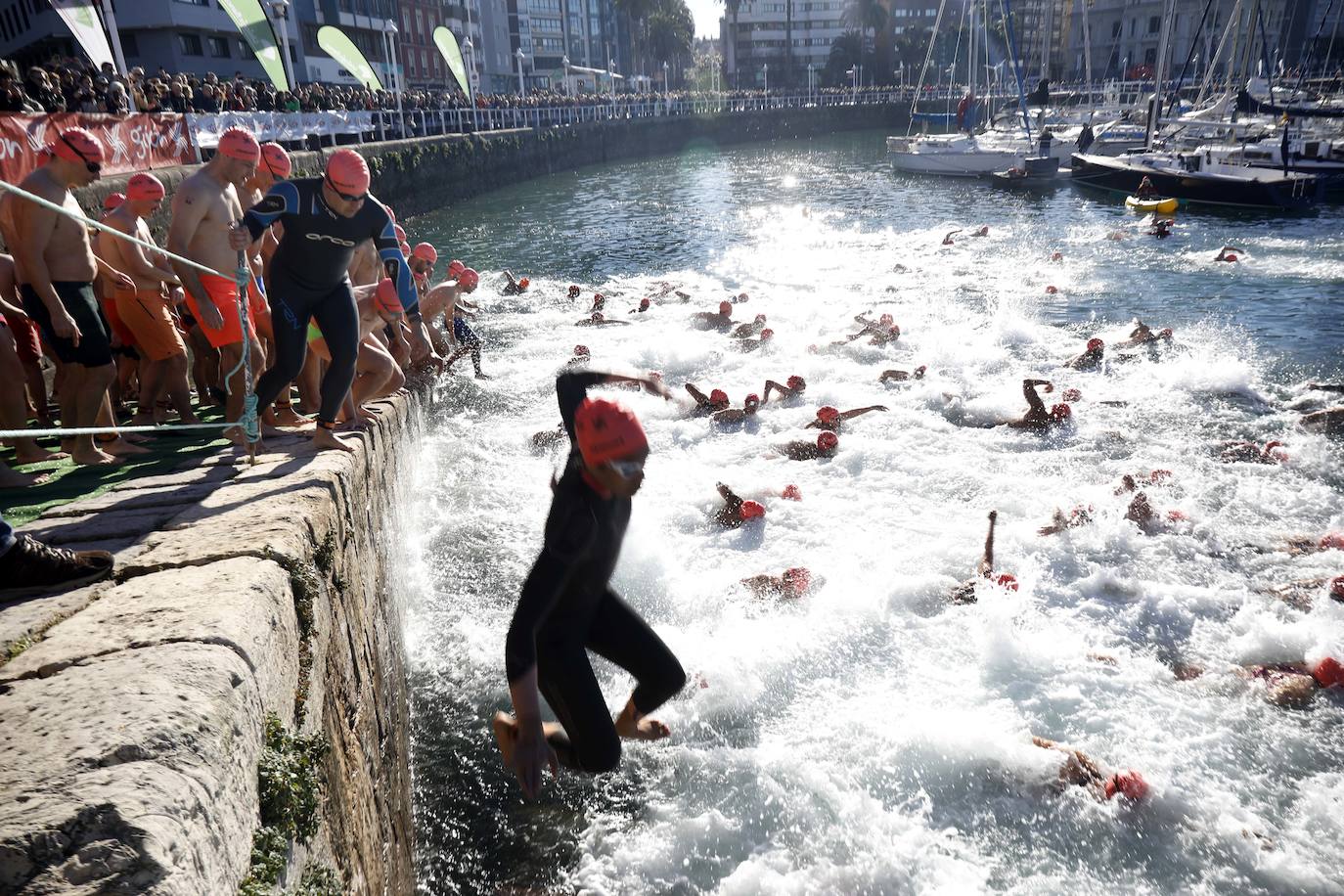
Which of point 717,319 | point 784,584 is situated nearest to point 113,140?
point 717,319

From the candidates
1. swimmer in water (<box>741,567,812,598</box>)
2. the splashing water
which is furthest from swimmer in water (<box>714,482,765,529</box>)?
swimmer in water (<box>741,567,812,598</box>)

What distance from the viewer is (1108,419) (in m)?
9.70

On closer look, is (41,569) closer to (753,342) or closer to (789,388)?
(789,388)

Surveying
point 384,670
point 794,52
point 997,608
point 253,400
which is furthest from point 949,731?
point 794,52

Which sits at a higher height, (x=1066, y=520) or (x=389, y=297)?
(x=389, y=297)

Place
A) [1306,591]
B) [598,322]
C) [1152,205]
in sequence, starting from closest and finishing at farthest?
[1306,591]
[598,322]
[1152,205]

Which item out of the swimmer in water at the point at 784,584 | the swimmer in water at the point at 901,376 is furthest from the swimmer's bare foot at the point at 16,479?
the swimmer in water at the point at 901,376

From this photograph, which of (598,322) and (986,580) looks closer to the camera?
(986,580)

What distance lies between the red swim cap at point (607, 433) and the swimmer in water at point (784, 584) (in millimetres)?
3636

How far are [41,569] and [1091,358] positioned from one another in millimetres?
12027

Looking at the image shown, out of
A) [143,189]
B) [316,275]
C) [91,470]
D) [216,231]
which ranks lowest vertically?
[91,470]

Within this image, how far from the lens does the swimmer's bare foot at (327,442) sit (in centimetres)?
516

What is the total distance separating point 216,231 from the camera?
5273mm

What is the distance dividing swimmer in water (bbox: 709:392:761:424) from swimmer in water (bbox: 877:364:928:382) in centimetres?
215
